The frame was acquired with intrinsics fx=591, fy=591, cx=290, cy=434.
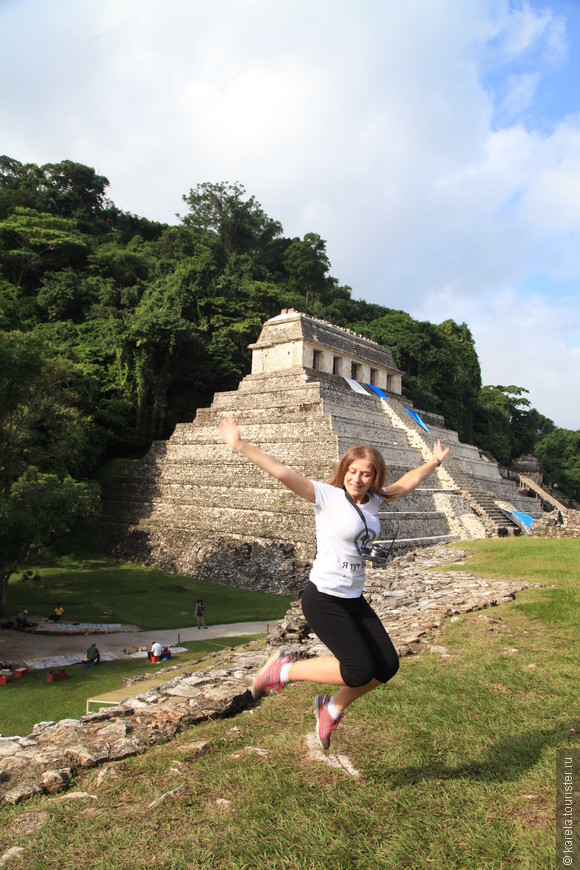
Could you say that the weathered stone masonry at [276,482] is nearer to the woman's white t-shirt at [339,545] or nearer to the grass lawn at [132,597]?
the grass lawn at [132,597]

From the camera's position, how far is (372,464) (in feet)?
11.0

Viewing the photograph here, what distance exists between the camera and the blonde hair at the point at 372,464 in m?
3.38

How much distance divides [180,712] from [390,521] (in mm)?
14672

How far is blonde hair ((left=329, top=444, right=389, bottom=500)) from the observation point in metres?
3.38

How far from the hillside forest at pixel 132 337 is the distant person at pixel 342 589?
9.93 m

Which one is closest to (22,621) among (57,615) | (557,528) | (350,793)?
(57,615)

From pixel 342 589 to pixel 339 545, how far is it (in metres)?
0.24

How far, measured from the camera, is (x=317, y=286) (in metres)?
51.2

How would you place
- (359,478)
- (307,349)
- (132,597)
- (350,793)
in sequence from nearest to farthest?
(350,793) < (359,478) < (132,597) < (307,349)

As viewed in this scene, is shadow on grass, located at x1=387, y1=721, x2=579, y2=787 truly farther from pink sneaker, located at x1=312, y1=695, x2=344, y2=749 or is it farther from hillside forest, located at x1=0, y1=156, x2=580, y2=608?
hillside forest, located at x1=0, y1=156, x2=580, y2=608

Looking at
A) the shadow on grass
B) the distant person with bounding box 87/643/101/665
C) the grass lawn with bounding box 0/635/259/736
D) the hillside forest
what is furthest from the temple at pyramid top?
the shadow on grass

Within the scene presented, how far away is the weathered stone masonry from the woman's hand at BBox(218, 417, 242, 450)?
13.9m

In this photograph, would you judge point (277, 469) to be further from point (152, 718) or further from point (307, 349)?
point (307, 349)

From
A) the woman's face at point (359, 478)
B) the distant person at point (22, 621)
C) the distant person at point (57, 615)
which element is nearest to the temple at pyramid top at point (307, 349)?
the distant person at point (57, 615)
